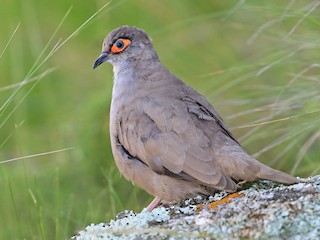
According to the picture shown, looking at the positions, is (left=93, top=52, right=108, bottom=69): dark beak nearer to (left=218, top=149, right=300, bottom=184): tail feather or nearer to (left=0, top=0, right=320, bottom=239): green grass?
(left=0, top=0, right=320, bottom=239): green grass

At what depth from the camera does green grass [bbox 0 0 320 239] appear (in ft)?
19.8

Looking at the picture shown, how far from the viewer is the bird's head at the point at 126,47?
249 inches

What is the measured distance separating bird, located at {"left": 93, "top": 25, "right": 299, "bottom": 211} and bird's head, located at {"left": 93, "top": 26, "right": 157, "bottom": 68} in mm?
442

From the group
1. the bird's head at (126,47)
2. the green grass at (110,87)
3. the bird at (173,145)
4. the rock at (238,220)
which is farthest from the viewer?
the bird's head at (126,47)

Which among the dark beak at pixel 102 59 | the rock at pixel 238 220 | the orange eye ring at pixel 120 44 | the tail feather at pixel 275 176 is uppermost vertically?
the orange eye ring at pixel 120 44

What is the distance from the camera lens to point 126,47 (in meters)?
6.36

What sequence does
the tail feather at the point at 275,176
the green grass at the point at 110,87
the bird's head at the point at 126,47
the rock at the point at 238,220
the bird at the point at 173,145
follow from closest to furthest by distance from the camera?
the rock at the point at 238,220, the tail feather at the point at 275,176, the bird at the point at 173,145, the green grass at the point at 110,87, the bird's head at the point at 126,47

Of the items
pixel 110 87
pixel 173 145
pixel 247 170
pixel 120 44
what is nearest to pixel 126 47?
pixel 120 44

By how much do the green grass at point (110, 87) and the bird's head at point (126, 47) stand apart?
0.96ft

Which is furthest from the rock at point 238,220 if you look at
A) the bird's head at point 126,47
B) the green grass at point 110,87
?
the bird's head at point 126,47

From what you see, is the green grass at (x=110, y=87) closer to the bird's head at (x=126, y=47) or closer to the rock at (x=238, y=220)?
the bird's head at (x=126, y=47)

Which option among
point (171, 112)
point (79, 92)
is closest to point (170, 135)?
point (171, 112)

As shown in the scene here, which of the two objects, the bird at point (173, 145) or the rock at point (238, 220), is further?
the bird at point (173, 145)

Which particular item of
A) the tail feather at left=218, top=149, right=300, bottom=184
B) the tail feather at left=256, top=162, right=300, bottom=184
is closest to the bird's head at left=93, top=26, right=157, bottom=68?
the tail feather at left=218, top=149, right=300, bottom=184
